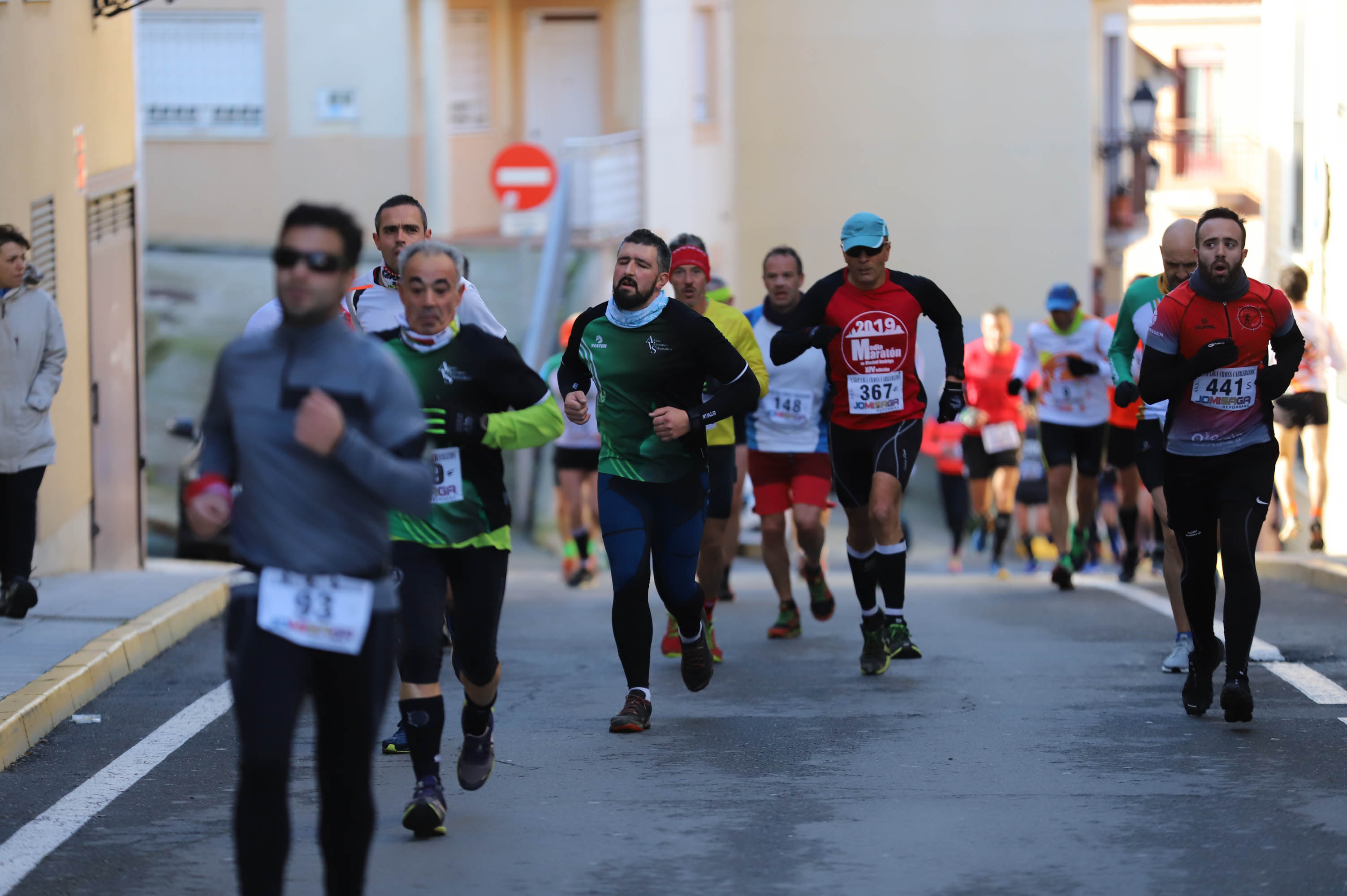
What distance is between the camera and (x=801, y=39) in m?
33.0

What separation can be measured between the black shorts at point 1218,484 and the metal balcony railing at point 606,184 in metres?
18.7

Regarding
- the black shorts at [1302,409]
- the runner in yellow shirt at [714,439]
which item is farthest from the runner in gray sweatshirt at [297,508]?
the black shorts at [1302,409]

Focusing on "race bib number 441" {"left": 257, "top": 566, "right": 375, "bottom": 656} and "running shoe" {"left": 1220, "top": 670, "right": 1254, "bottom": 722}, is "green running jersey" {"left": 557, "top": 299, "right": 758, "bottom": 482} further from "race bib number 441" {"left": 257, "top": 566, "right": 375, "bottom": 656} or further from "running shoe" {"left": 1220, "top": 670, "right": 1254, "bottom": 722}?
"race bib number 441" {"left": 257, "top": 566, "right": 375, "bottom": 656}

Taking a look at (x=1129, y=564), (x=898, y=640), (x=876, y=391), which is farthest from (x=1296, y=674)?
(x=1129, y=564)

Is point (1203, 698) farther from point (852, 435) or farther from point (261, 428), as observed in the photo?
point (261, 428)

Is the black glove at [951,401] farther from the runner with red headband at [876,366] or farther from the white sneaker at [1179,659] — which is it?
the white sneaker at [1179,659]

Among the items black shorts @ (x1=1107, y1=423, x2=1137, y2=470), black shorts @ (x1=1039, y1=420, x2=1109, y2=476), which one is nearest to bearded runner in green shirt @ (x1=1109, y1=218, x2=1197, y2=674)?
black shorts @ (x1=1107, y1=423, x2=1137, y2=470)

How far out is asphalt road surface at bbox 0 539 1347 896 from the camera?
5762 mm

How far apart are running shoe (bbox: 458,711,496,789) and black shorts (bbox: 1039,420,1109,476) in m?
7.62

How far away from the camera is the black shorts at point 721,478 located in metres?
10.2

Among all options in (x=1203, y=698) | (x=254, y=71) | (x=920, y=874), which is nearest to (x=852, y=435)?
(x=1203, y=698)

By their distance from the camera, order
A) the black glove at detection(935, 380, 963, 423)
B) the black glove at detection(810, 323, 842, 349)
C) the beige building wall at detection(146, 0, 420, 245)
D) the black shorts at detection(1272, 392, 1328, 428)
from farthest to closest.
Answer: the beige building wall at detection(146, 0, 420, 245)
the black shorts at detection(1272, 392, 1328, 428)
the black glove at detection(810, 323, 842, 349)
the black glove at detection(935, 380, 963, 423)

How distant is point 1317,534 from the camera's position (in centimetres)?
1638

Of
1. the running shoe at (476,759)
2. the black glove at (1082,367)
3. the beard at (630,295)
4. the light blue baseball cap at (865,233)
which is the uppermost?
the light blue baseball cap at (865,233)
